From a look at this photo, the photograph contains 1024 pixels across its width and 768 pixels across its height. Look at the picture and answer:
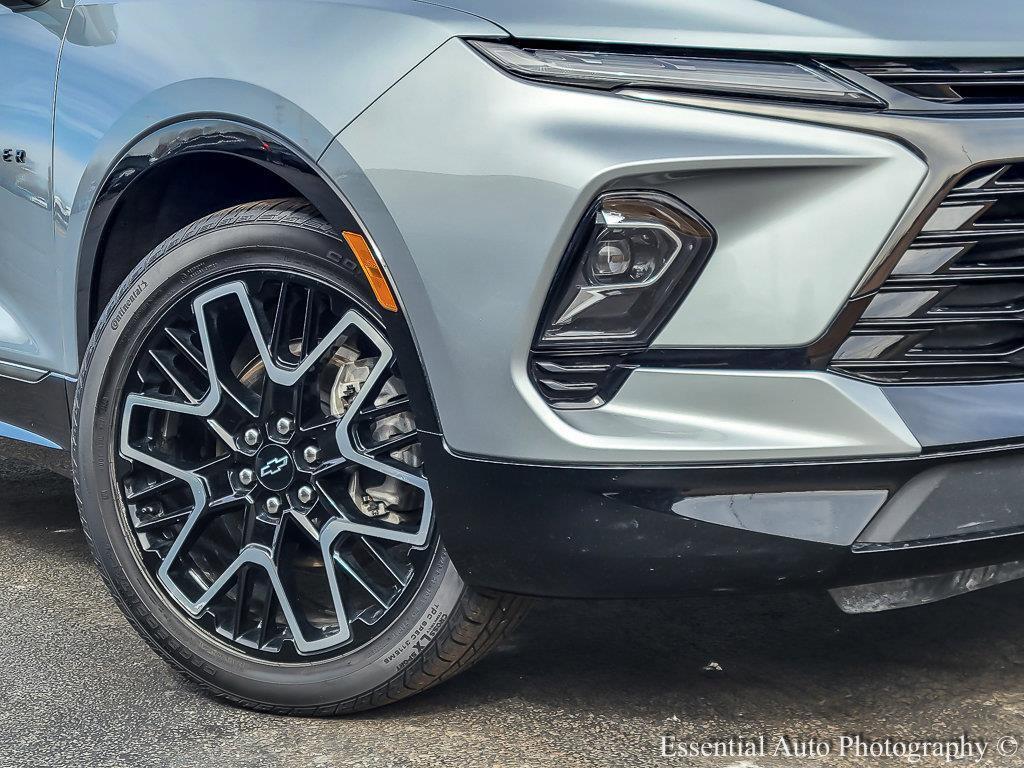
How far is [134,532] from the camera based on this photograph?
7.98 feet

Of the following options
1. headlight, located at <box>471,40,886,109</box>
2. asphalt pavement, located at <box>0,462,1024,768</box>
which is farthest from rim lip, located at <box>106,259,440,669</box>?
headlight, located at <box>471,40,886,109</box>

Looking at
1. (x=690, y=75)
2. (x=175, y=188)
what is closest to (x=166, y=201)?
(x=175, y=188)

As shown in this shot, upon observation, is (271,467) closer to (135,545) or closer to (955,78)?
(135,545)

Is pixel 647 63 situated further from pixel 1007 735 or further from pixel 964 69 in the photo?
pixel 1007 735

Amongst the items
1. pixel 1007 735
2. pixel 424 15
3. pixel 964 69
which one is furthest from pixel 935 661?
pixel 424 15

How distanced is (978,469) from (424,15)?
3.43 ft

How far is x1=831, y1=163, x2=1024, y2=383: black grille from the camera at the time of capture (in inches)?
70.4

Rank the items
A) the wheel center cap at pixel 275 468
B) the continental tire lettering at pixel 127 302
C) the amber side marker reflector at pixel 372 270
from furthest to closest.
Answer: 1. the continental tire lettering at pixel 127 302
2. the wheel center cap at pixel 275 468
3. the amber side marker reflector at pixel 372 270

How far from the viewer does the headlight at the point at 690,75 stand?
1804mm

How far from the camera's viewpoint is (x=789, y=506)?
188cm

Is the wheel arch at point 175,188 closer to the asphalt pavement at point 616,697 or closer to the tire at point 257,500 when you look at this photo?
the tire at point 257,500

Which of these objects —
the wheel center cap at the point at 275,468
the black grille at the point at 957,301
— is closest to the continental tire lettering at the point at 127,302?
the wheel center cap at the point at 275,468

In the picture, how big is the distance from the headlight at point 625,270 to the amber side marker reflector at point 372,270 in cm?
28

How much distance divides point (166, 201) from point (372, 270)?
26.8 inches
